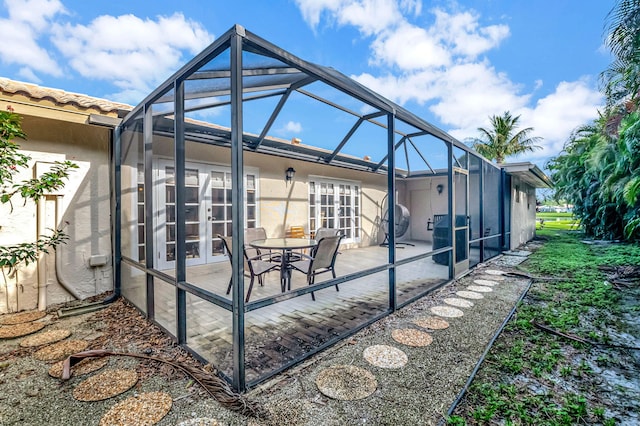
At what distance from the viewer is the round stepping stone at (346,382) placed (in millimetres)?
1916

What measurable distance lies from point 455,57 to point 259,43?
12.4 metres

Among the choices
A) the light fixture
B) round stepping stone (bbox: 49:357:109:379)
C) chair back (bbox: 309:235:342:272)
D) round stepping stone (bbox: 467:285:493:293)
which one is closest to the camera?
round stepping stone (bbox: 49:357:109:379)

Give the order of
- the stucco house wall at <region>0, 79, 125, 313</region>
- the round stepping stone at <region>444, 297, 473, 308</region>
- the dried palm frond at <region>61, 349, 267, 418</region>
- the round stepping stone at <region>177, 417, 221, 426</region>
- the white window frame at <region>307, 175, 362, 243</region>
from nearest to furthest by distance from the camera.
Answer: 1. the round stepping stone at <region>177, 417, 221, 426</region>
2. the dried palm frond at <region>61, 349, 267, 418</region>
3. the stucco house wall at <region>0, 79, 125, 313</region>
4. the round stepping stone at <region>444, 297, 473, 308</region>
5. the white window frame at <region>307, 175, 362, 243</region>

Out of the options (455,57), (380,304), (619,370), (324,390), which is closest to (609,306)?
(619,370)

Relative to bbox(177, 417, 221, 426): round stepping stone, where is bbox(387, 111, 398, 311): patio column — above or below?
above

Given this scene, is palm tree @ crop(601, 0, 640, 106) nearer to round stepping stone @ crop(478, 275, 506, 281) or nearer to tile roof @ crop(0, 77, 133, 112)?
round stepping stone @ crop(478, 275, 506, 281)

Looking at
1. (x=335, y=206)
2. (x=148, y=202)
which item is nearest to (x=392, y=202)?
(x=148, y=202)

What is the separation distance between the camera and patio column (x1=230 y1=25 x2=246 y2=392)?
6.11ft

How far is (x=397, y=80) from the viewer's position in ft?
49.8

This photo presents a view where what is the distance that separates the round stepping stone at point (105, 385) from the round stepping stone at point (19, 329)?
1.40 meters

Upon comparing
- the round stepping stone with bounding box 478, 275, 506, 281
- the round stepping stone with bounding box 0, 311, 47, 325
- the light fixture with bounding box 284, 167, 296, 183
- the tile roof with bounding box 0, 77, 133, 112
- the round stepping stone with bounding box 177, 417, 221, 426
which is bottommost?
the round stepping stone with bounding box 177, 417, 221, 426

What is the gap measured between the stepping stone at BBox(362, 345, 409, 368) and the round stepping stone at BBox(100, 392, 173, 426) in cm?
147

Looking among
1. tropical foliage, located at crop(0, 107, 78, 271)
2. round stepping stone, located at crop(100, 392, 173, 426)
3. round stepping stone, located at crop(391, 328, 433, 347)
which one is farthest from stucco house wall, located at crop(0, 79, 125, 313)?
round stepping stone, located at crop(391, 328, 433, 347)

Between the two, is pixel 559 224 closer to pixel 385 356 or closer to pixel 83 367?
pixel 385 356
